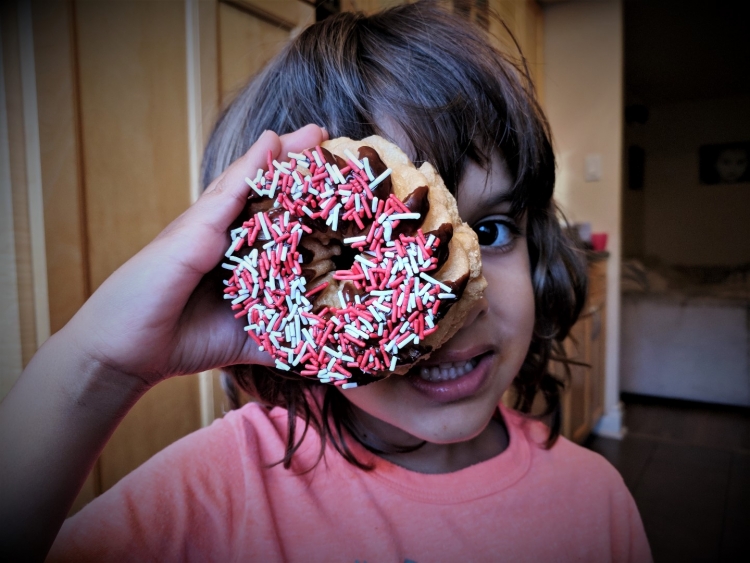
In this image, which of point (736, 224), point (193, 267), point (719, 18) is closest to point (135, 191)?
point (193, 267)

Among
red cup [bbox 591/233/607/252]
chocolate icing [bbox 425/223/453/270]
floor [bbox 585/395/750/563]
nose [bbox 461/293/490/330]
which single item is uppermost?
chocolate icing [bbox 425/223/453/270]

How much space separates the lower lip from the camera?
2.38 feet

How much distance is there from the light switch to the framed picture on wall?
4638 millimetres

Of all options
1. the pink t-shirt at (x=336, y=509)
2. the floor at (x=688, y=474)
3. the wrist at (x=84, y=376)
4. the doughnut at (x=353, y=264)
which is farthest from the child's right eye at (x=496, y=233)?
the floor at (x=688, y=474)

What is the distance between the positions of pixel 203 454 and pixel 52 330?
40cm

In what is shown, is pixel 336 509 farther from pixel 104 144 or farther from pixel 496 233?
pixel 104 144

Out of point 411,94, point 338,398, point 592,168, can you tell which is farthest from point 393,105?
point 592,168

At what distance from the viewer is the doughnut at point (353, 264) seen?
0.51m

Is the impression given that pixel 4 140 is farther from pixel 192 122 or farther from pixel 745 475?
pixel 745 475

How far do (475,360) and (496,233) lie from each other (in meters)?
0.20

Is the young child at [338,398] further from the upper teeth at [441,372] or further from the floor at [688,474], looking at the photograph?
the floor at [688,474]

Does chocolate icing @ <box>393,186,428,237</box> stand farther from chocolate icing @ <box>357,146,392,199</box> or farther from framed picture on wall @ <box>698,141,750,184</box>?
framed picture on wall @ <box>698,141,750,184</box>

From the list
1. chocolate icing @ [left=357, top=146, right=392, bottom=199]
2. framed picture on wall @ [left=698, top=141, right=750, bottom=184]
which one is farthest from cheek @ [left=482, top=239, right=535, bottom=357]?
framed picture on wall @ [left=698, top=141, right=750, bottom=184]

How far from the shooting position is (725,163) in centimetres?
652
